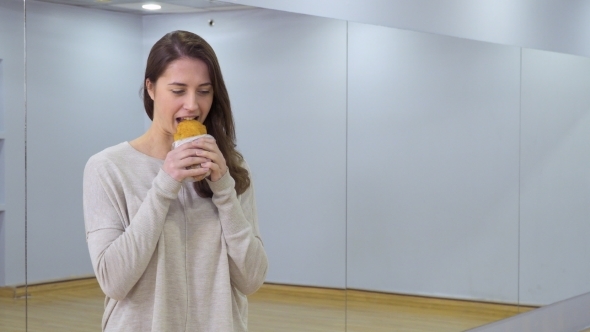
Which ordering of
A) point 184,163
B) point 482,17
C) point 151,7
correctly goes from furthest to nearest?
point 482,17, point 151,7, point 184,163

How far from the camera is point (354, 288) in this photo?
378 centimetres

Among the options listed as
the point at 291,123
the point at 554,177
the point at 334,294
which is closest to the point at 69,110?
the point at 291,123

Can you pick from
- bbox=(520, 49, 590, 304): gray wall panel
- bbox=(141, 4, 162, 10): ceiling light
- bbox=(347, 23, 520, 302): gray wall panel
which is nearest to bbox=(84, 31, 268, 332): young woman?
bbox=(141, 4, 162, 10): ceiling light

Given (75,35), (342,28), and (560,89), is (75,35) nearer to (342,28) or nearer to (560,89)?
(342,28)

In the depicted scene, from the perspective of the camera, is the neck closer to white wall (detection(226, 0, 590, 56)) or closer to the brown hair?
the brown hair

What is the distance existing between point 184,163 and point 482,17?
403cm

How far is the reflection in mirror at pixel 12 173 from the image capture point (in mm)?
2520

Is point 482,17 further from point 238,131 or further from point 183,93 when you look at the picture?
point 183,93

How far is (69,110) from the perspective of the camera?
2668 millimetres

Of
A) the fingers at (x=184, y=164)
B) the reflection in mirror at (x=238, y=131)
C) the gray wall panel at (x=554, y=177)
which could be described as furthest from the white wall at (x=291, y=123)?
the gray wall panel at (x=554, y=177)

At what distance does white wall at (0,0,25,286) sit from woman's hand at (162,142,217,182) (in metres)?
1.22

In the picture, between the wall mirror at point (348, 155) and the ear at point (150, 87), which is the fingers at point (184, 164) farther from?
the wall mirror at point (348, 155)

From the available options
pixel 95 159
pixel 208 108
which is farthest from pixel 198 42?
pixel 95 159

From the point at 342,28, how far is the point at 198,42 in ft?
6.97
